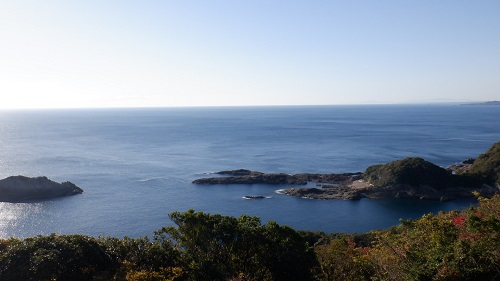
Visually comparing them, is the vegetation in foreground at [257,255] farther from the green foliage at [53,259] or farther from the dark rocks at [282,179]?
the dark rocks at [282,179]

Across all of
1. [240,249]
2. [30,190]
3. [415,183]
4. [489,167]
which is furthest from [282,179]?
[240,249]

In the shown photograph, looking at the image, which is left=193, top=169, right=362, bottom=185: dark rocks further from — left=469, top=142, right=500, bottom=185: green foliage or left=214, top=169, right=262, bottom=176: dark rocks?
left=469, top=142, right=500, bottom=185: green foliage

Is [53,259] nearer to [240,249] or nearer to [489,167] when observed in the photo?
[240,249]

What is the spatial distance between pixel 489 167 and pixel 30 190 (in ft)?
258

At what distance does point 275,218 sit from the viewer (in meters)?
57.2

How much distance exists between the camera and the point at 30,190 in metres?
67.2

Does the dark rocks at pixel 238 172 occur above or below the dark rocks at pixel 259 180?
above

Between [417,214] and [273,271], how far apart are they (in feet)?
153

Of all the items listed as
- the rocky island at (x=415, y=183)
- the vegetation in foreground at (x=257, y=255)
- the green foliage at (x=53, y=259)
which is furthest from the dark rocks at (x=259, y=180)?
the green foliage at (x=53, y=259)

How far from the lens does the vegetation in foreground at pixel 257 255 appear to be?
47.7ft

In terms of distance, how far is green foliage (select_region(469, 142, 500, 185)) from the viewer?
6906 cm

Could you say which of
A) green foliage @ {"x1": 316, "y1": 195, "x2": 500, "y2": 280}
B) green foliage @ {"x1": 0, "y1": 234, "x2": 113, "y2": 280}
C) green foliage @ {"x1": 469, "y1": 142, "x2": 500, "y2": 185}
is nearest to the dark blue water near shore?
green foliage @ {"x1": 469, "y1": 142, "x2": 500, "y2": 185}

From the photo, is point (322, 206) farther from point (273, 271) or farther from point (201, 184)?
point (273, 271)

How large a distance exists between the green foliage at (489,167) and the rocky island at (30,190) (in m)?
69.4
